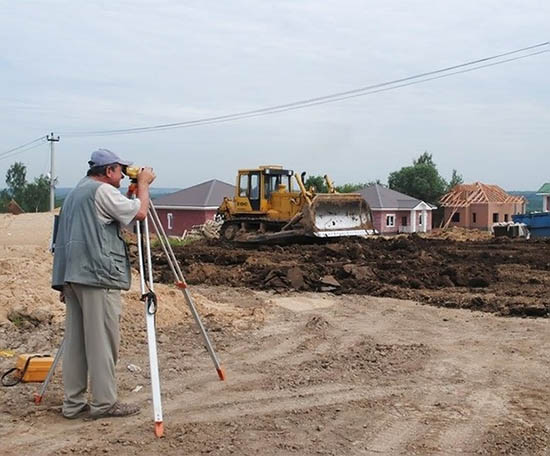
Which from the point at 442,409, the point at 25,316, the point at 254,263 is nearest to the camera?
the point at 442,409

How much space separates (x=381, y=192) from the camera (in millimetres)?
59125

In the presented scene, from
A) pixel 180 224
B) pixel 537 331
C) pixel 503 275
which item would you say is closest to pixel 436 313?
pixel 537 331

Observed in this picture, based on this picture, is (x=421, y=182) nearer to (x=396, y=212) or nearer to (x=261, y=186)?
(x=396, y=212)

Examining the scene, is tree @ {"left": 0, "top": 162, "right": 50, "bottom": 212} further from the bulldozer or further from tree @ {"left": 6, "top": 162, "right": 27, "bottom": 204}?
the bulldozer

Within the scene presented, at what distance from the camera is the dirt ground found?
5.10 m

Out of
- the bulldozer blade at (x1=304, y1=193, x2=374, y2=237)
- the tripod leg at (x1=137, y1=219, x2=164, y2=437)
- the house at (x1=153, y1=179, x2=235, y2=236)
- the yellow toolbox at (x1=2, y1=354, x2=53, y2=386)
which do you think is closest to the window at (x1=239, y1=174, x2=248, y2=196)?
the bulldozer blade at (x1=304, y1=193, x2=374, y2=237)

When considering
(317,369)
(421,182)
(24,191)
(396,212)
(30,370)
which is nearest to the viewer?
(30,370)

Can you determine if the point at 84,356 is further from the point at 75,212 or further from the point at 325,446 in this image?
the point at 325,446

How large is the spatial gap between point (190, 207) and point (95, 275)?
48775 millimetres

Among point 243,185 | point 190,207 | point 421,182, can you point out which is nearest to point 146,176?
point 243,185

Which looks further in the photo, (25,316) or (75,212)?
(25,316)

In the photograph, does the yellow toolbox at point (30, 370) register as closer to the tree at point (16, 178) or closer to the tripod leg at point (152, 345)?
the tripod leg at point (152, 345)

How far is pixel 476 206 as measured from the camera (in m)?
57.7

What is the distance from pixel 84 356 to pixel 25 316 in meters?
3.61
